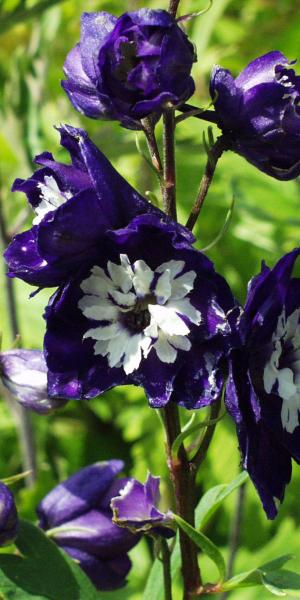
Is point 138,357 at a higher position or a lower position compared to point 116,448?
higher

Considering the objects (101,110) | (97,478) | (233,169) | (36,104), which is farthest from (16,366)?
(233,169)

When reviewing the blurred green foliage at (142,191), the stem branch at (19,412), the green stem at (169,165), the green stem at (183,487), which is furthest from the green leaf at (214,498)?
the stem branch at (19,412)

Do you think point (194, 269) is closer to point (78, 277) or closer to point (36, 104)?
point (78, 277)

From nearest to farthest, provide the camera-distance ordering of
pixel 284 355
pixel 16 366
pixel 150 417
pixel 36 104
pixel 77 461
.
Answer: pixel 284 355, pixel 16 366, pixel 36 104, pixel 150 417, pixel 77 461

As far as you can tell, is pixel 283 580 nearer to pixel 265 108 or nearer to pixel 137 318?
pixel 137 318

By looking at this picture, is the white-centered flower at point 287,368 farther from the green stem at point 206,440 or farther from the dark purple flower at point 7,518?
the dark purple flower at point 7,518

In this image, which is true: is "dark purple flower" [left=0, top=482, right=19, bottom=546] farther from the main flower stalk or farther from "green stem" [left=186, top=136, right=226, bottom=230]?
"green stem" [left=186, top=136, right=226, bottom=230]

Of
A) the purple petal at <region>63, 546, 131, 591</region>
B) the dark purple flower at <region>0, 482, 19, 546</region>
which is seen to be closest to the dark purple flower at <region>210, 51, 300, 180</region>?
the dark purple flower at <region>0, 482, 19, 546</region>
